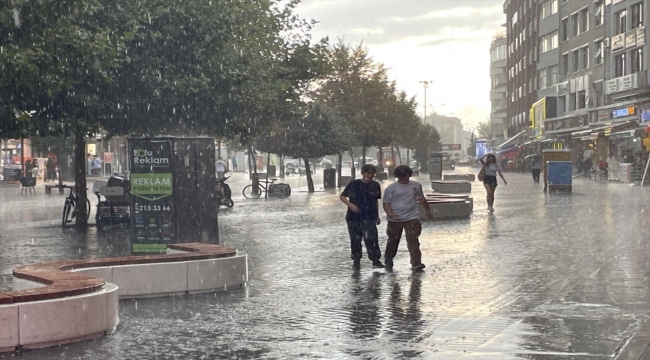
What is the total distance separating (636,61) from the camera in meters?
56.2

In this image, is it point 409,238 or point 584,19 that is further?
point 584,19

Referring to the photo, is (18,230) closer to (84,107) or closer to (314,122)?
(84,107)

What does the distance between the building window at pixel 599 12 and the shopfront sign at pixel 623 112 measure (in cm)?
813

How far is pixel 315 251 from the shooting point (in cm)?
Result: 1659

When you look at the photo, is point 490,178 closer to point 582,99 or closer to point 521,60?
point 582,99

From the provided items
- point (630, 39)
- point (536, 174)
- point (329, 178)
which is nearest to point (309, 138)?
point (329, 178)

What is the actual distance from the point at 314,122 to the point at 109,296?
37729mm

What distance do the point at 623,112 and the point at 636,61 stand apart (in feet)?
10.5

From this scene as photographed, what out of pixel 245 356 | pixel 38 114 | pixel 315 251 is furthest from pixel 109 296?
pixel 38 114

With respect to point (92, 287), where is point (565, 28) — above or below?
above

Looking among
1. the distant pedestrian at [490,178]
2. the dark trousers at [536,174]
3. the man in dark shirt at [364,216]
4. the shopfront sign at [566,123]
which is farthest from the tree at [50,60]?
the shopfront sign at [566,123]

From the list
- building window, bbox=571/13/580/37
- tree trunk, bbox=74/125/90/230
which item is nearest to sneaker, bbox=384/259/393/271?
tree trunk, bbox=74/125/90/230

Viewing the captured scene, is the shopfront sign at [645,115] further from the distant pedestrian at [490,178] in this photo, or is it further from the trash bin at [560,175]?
the distant pedestrian at [490,178]

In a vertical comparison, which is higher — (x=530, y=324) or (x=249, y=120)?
(x=249, y=120)
